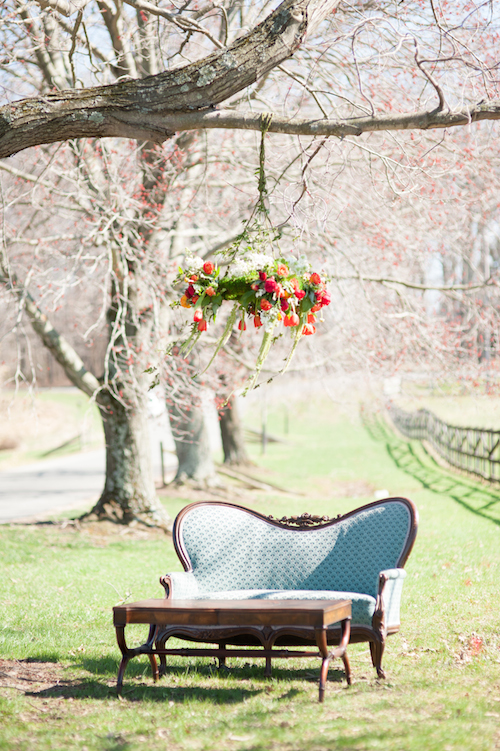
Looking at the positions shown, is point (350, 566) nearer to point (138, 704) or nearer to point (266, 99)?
point (138, 704)

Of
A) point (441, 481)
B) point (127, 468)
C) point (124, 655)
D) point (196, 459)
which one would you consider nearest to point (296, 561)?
point (124, 655)

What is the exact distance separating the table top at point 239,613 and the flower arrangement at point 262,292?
146 centimetres

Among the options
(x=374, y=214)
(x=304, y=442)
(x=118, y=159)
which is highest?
(x=118, y=159)

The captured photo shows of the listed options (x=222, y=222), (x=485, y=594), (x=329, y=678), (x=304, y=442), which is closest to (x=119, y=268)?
(x=222, y=222)

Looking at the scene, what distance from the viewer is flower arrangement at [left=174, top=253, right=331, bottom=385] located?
4.98m

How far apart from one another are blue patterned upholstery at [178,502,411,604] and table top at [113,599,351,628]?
2.17ft

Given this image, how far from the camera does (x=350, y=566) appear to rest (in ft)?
18.2

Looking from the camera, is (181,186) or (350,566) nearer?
(350,566)

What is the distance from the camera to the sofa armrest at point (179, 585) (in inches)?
210

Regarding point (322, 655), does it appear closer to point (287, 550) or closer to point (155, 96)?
point (287, 550)

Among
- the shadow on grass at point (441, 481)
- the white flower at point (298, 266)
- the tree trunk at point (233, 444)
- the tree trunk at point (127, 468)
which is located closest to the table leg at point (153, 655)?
the white flower at point (298, 266)

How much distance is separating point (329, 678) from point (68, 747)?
1.98m

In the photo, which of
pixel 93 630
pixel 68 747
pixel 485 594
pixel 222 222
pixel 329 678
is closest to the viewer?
pixel 68 747

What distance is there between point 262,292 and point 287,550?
2.07 m
